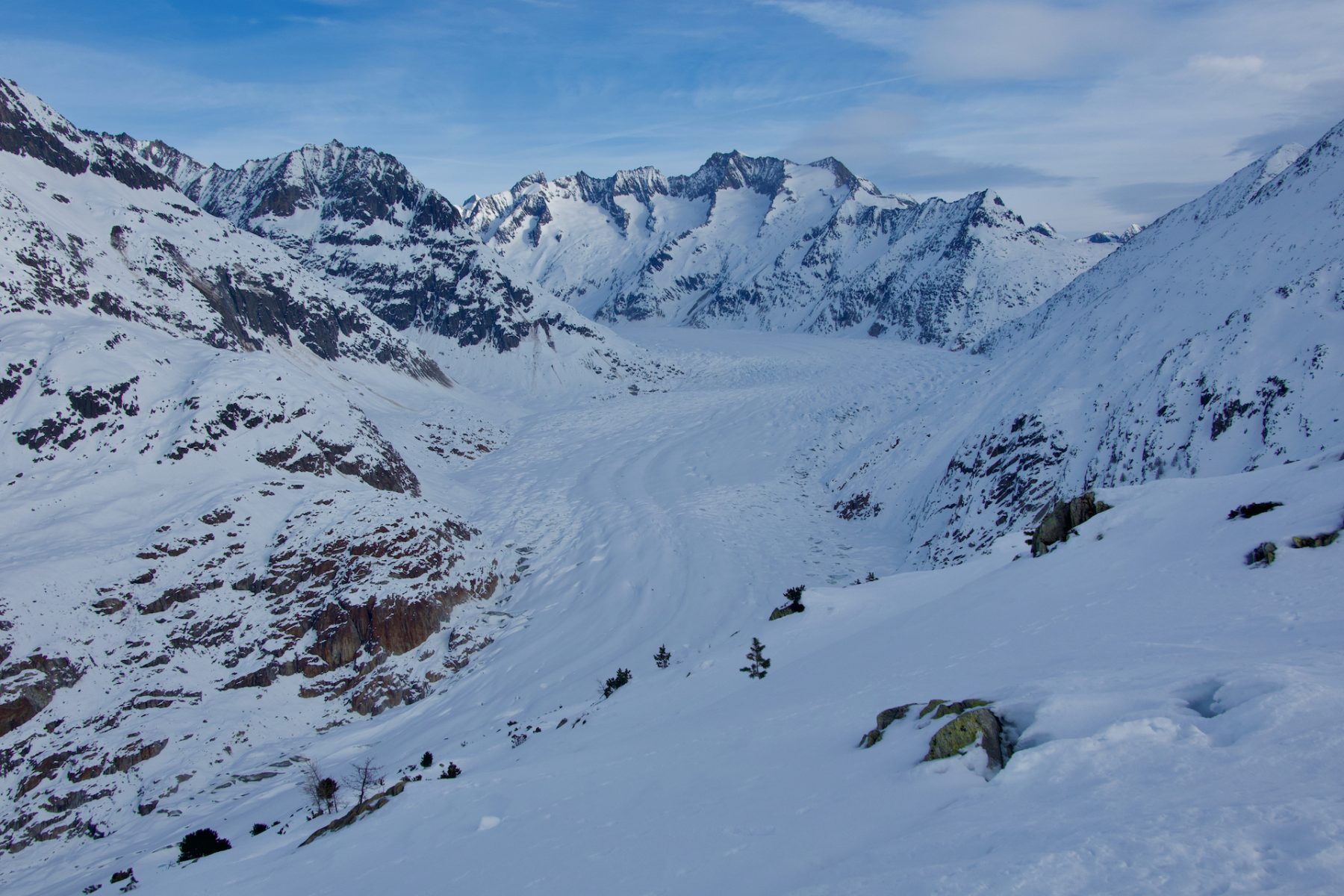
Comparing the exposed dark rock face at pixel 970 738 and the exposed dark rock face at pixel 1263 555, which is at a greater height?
the exposed dark rock face at pixel 1263 555

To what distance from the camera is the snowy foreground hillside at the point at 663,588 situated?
6695mm

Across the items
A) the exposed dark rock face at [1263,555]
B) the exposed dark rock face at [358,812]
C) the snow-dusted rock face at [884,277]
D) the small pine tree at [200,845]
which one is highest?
the snow-dusted rock face at [884,277]

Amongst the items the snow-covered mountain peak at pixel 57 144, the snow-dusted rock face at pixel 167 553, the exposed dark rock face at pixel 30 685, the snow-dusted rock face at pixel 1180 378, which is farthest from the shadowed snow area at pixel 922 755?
the snow-covered mountain peak at pixel 57 144

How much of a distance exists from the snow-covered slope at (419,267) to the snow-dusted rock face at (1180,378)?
6540 centimetres

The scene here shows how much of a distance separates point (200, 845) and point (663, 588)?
24.6 m

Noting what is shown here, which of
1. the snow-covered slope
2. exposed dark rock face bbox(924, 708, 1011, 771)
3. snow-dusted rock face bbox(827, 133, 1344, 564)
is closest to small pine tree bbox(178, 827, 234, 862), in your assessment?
exposed dark rock face bbox(924, 708, 1011, 771)

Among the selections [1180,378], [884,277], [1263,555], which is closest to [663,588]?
[1180,378]

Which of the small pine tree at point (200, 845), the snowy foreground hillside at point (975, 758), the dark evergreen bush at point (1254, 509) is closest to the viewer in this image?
the snowy foreground hillside at point (975, 758)

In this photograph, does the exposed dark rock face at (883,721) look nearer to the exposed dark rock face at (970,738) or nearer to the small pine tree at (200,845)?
the exposed dark rock face at (970,738)

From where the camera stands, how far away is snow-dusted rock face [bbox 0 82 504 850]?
2808 cm

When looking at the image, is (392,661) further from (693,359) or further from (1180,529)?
(693,359)

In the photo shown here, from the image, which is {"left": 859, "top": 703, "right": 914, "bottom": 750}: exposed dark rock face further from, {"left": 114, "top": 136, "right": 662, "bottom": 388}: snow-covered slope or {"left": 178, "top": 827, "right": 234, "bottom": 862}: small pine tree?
{"left": 114, "top": 136, "right": 662, "bottom": 388}: snow-covered slope

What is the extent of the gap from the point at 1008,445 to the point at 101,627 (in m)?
43.7

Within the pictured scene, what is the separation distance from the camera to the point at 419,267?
112 metres
